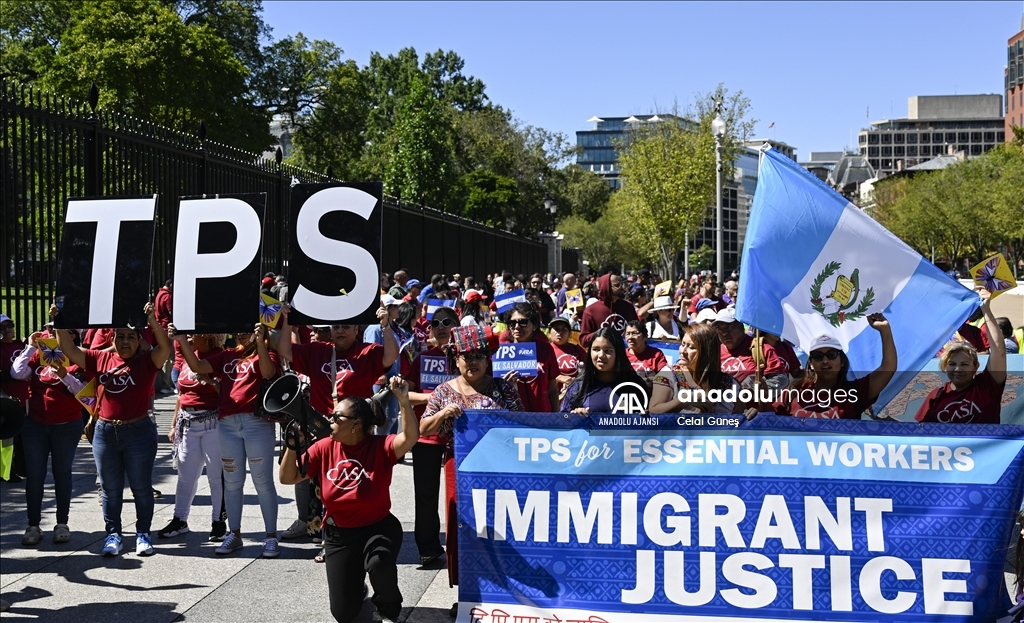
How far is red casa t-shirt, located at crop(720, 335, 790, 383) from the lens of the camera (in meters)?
8.05

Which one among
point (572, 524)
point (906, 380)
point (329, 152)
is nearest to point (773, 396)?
point (906, 380)

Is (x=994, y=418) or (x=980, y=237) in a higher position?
(x=980, y=237)

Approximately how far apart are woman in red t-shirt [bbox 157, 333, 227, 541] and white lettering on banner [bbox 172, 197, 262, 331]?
663 millimetres

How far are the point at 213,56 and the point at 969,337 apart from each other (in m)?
30.1

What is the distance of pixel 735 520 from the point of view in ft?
18.5

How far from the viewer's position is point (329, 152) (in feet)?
157

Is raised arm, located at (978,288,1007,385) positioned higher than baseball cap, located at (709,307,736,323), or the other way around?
baseball cap, located at (709,307,736,323)

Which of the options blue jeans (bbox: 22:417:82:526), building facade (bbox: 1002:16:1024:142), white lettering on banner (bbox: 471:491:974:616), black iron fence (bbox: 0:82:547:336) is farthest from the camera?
building facade (bbox: 1002:16:1024:142)

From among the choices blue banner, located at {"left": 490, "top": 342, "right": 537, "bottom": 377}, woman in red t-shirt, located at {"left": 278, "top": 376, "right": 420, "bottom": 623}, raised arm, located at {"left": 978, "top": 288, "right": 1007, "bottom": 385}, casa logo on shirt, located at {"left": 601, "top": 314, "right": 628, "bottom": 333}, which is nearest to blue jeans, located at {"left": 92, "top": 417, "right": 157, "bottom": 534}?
woman in red t-shirt, located at {"left": 278, "top": 376, "right": 420, "bottom": 623}

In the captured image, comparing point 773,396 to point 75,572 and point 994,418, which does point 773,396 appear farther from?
point 75,572

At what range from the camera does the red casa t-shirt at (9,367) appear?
7863 millimetres

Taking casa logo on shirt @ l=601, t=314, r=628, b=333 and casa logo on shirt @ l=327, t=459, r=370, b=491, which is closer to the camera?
casa logo on shirt @ l=327, t=459, r=370, b=491

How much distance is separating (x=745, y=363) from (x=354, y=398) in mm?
3465

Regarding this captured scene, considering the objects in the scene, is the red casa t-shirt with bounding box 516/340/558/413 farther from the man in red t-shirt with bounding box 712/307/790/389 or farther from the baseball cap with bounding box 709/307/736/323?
the baseball cap with bounding box 709/307/736/323
